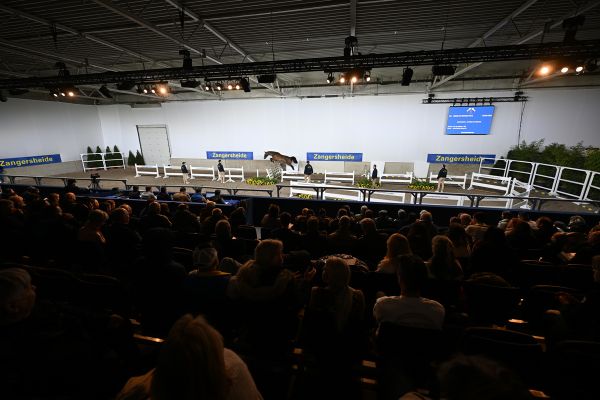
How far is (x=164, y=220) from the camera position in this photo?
424 cm

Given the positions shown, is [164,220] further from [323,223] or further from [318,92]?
[318,92]

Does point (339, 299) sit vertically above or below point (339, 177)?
above

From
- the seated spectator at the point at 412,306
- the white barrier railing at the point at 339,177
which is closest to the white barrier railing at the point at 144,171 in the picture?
the white barrier railing at the point at 339,177

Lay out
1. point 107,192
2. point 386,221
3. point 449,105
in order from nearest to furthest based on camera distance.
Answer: point 386,221, point 107,192, point 449,105

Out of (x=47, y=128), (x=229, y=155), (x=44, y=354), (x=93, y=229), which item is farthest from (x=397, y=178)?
(x=47, y=128)

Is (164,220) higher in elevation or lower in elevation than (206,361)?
lower

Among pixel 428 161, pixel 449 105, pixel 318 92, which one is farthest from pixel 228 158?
pixel 449 105

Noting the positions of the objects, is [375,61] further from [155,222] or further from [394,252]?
[155,222]

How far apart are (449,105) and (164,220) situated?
14668 mm

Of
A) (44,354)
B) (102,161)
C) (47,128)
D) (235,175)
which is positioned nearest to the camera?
(44,354)

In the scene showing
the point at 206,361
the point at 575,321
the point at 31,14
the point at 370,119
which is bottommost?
the point at 575,321

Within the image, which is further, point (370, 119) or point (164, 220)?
point (370, 119)

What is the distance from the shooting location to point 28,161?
15.0 meters

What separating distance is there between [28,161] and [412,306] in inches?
845
